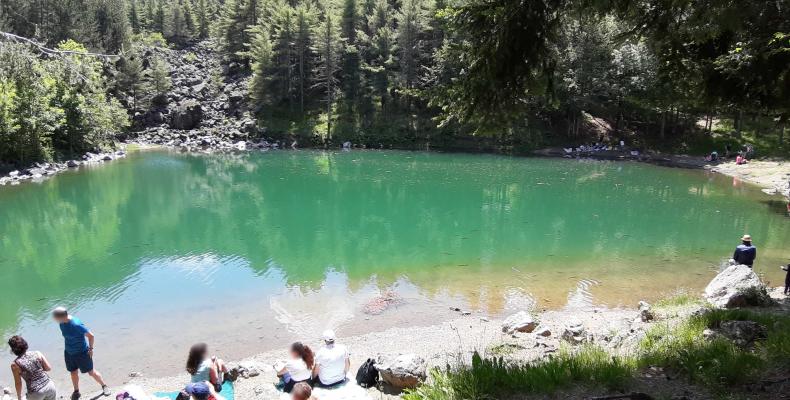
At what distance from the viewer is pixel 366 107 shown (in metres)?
59.8

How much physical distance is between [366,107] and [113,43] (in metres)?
47.0

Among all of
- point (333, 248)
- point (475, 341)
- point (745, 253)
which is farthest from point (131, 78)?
point (745, 253)

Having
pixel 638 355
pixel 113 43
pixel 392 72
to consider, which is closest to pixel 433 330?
pixel 638 355

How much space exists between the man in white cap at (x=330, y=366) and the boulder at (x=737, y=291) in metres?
8.24

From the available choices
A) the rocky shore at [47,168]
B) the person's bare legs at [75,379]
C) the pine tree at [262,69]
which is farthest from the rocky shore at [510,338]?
the pine tree at [262,69]

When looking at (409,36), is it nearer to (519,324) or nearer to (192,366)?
(519,324)

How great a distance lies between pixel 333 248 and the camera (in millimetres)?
20359

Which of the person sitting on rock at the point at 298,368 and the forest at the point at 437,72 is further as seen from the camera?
the person sitting on rock at the point at 298,368

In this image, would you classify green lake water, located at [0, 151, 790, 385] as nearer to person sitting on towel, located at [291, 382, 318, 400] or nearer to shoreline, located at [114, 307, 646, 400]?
shoreline, located at [114, 307, 646, 400]

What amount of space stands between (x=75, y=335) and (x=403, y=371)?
214 inches

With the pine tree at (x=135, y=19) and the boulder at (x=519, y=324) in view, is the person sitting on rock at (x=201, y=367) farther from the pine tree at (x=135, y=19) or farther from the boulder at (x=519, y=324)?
the pine tree at (x=135, y=19)

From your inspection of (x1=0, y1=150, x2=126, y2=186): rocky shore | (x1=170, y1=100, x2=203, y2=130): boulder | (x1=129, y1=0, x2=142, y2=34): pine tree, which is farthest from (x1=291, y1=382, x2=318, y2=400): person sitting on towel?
(x1=129, y1=0, x2=142, y2=34): pine tree

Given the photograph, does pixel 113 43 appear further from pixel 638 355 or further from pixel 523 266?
pixel 638 355

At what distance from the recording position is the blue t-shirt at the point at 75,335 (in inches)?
331
